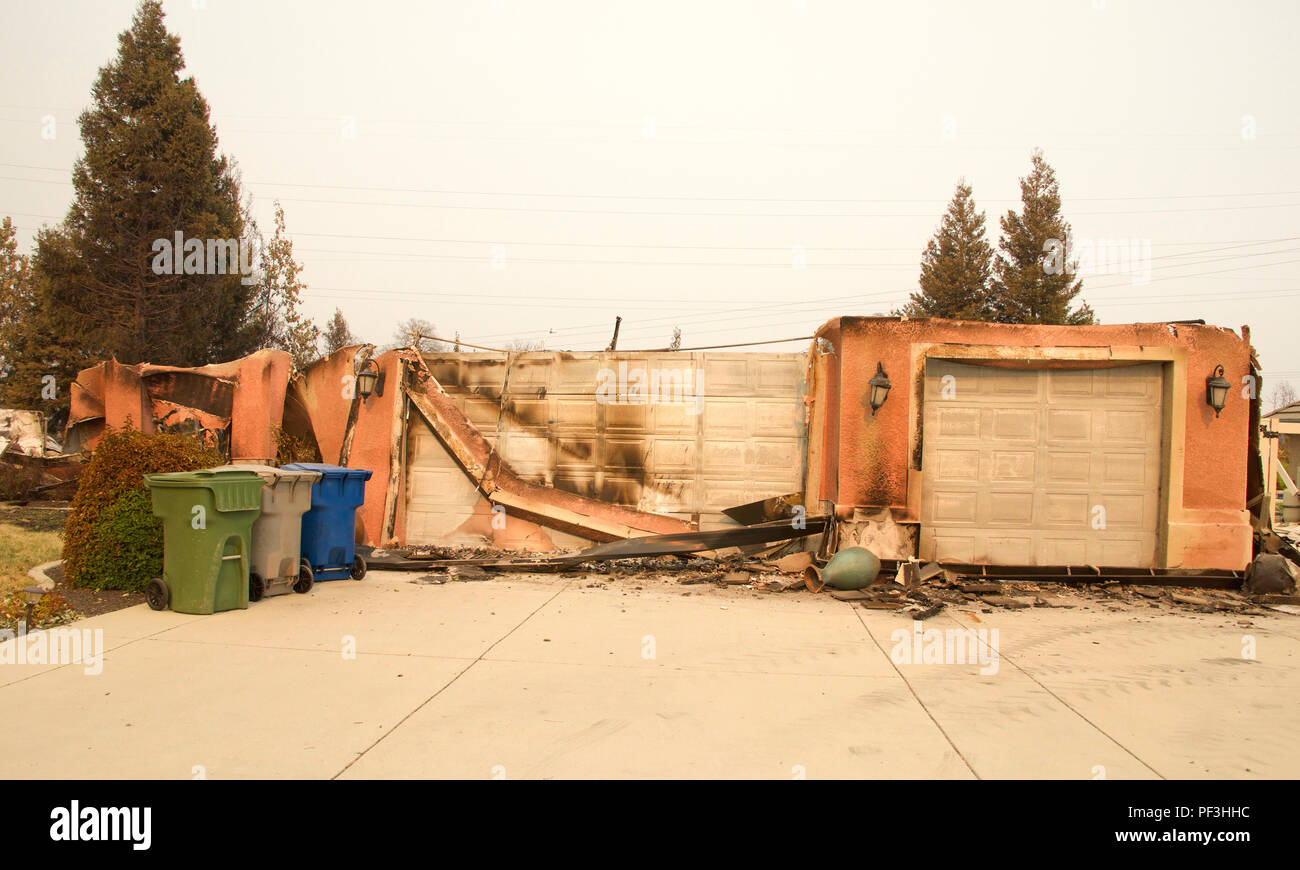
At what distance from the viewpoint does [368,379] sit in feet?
34.0

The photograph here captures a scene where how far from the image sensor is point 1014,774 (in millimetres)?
3549

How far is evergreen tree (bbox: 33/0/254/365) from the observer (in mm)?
22812

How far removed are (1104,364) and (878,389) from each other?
106 inches

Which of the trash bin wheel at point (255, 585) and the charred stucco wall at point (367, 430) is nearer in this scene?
the trash bin wheel at point (255, 585)

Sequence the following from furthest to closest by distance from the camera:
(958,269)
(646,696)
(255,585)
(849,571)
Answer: (958,269) → (849,571) → (255,585) → (646,696)

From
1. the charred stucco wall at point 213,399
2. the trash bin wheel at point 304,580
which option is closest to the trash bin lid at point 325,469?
the trash bin wheel at point 304,580

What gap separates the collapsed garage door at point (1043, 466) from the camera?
8.65 meters

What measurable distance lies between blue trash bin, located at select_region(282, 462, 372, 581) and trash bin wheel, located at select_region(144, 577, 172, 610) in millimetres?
1429

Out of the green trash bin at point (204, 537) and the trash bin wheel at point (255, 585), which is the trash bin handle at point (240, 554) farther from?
the trash bin wheel at point (255, 585)

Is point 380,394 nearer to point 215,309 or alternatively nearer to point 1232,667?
point 1232,667

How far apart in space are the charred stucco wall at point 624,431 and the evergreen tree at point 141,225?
17.1 metres

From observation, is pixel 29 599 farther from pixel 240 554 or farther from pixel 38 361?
pixel 38 361

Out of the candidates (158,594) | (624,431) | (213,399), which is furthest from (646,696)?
(213,399)
